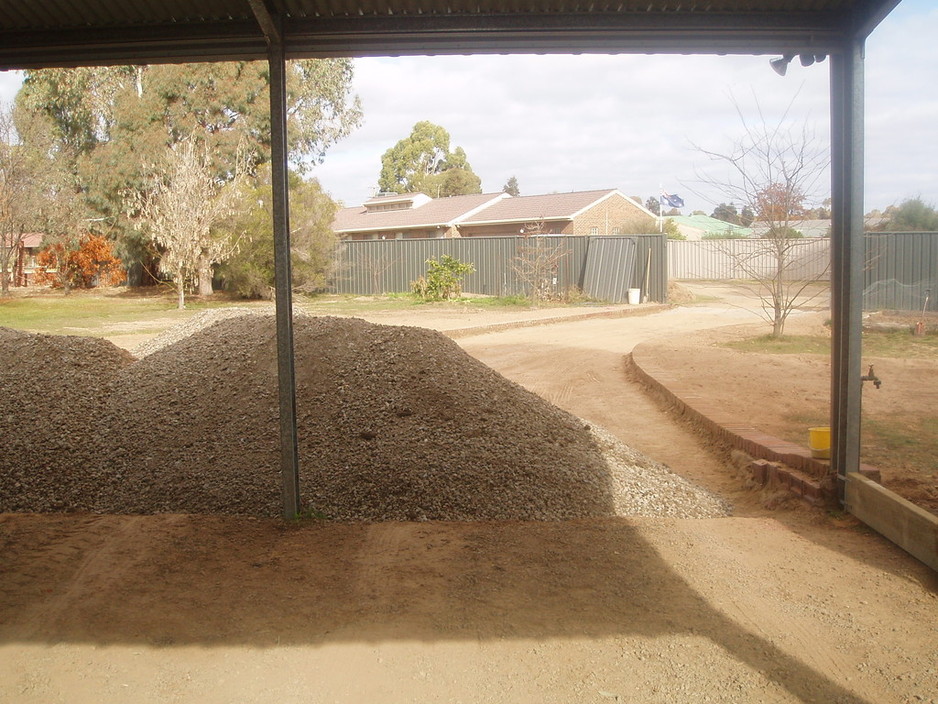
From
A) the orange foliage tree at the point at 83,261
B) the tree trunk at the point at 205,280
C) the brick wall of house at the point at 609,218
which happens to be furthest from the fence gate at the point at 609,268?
the orange foliage tree at the point at 83,261

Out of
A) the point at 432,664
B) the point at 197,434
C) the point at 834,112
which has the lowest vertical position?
the point at 432,664

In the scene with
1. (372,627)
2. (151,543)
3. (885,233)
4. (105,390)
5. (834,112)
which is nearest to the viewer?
(372,627)

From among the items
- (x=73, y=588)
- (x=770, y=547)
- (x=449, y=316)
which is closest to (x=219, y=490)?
(x=73, y=588)

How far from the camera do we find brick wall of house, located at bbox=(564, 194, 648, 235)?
39.6 m

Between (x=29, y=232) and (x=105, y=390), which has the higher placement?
(x=29, y=232)

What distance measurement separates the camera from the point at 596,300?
25.4 metres

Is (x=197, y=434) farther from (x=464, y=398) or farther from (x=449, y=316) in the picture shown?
(x=449, y=316)

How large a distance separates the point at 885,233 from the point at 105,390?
1865 centimetres

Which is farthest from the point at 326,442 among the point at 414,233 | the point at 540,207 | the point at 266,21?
the point at 414,233

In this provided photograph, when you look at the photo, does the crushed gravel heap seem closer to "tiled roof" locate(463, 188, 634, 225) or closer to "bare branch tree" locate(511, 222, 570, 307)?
"bare branch tree" locate(511, 222, 570, 307)

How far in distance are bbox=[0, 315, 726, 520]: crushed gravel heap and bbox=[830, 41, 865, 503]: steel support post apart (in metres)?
1.07

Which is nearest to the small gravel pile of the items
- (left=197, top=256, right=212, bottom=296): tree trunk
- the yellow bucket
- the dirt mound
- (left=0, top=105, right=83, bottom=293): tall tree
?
the dirt mound

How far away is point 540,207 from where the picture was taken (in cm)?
4194

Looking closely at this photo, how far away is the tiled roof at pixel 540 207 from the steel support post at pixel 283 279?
3283 cm
